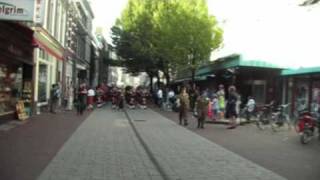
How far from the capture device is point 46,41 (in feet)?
114

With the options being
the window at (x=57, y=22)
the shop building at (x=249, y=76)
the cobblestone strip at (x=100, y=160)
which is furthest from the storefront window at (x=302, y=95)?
the window at (x=57, y=22)

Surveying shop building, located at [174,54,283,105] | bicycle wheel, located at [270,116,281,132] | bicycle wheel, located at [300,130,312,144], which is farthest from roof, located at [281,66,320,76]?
bicycle wheel, located at [300,130,312,144]

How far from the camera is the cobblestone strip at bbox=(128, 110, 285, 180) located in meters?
12.4

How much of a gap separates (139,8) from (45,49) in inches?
1218

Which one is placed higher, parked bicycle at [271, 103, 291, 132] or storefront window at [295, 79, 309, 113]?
storefront window at [295, 79, 309, 113]

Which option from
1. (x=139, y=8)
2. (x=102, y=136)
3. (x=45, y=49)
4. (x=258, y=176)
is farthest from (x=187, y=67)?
(x=258, y=176)

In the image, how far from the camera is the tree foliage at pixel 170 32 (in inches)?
1917

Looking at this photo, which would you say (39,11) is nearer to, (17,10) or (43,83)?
(17,10)

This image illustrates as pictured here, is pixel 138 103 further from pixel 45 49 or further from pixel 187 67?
pixel 45 49

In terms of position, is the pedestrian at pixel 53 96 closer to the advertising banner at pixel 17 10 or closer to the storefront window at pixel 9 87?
the storefront window at pixel 9 87

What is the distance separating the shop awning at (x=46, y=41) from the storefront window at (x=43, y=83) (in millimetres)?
913

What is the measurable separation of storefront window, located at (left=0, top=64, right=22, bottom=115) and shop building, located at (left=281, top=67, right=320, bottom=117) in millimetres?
12051

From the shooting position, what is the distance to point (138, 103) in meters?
51.3

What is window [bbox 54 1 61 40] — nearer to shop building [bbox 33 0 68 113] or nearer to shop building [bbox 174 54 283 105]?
shop building [bbox 33 0 68 113]
